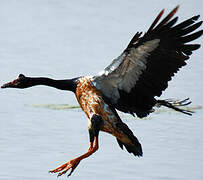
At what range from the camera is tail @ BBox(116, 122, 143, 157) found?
9.48 metres

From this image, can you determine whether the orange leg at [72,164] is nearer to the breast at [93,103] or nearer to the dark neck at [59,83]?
the breast at [93,103]

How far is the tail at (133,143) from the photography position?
31.1ft

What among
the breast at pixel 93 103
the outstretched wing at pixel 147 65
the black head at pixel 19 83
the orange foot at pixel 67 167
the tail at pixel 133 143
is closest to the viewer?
the outstretched wing at pixel 147 65

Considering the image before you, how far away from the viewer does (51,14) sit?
1764cm

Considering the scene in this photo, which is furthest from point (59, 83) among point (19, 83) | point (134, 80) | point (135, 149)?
point (135, 149)

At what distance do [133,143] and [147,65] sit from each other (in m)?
1.05

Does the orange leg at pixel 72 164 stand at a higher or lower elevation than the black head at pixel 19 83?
lower

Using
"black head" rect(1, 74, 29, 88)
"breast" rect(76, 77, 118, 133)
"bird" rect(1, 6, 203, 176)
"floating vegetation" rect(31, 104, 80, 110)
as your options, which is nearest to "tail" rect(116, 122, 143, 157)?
"bird" rect(1, 6, 203, 176)

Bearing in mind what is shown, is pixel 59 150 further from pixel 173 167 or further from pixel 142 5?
pixel 142 5

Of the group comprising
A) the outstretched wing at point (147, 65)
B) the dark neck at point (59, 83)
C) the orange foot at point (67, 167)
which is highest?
the outstretched wing at point (147, 65)

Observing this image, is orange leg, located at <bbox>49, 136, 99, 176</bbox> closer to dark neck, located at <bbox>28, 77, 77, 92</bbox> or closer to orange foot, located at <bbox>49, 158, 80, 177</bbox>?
orange foot, located at <bbox>49, 158, 80, 177</bbox>

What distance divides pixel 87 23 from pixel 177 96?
15.9 ft

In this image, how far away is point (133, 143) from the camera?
9.58 meters

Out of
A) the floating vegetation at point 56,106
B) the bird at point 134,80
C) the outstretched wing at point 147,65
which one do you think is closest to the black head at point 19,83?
the bird at point 134,80
